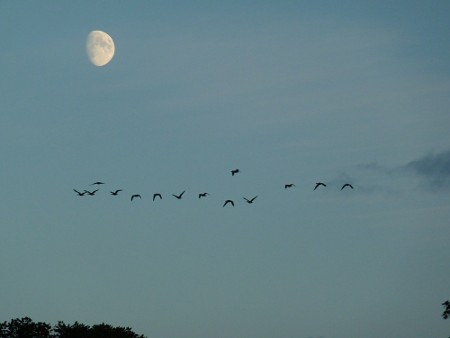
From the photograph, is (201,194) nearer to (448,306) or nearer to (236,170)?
(236,170)

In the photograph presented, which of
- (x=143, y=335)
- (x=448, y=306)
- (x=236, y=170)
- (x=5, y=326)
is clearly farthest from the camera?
(x=143, y=335)

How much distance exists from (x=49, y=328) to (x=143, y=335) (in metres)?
15.3

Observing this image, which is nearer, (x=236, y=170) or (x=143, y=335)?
(x=236, y=170)

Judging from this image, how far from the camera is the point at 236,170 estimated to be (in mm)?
88062

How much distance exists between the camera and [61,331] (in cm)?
14338

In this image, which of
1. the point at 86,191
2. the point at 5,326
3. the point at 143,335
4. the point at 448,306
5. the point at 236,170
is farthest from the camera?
the point at 143,335

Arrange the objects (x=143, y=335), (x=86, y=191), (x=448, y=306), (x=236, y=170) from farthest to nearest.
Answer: (x=143, y=335)
(x=448, y=306)
(x=86, y=191)
(x=236, y=170)

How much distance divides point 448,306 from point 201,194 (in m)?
44.7

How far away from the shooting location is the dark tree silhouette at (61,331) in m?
137

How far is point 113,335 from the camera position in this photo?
14200cm

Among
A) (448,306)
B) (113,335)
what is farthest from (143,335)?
(448,306)

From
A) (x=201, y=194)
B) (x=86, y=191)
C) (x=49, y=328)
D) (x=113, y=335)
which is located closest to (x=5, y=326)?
(x=49, y=328)

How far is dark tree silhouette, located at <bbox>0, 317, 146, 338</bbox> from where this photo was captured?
137000 millimetres

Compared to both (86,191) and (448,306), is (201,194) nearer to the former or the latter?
(86,191)
